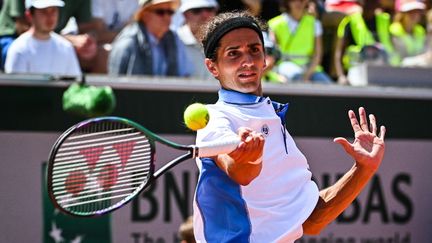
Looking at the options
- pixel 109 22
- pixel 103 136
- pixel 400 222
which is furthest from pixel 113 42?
pixel 103 136

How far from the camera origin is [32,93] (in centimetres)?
684

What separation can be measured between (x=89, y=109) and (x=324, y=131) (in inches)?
78.5

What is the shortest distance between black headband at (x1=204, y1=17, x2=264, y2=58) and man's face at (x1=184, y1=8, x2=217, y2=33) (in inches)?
165

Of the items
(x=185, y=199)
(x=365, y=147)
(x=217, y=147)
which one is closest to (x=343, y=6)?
(x=185, y=199)

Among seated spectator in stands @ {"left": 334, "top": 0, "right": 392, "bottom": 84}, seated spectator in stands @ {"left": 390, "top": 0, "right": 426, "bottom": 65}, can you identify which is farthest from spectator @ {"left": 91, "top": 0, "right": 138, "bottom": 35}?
seated spectator in stands @ {"left": 390, "top": 0, "right": 426, "bottom": 65}

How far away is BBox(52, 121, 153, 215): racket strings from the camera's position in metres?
3.87

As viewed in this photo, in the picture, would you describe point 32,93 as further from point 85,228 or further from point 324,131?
point 324,131

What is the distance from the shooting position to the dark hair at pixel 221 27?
13.0 feet

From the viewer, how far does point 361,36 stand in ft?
29.8

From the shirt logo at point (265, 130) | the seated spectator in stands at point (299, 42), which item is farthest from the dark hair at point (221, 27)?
the seated spectator in stands at point (299, 42)

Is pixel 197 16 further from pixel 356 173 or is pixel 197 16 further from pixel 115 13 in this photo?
pixel 356 173

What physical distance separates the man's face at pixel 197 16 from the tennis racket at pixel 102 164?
159 inches

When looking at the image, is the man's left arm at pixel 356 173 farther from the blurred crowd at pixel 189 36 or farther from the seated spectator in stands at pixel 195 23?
the seated spectator in stands at pixel 195 23

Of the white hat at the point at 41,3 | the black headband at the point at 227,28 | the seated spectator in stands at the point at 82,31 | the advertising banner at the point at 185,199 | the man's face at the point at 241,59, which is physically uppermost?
the black headband at the point at 227,28
